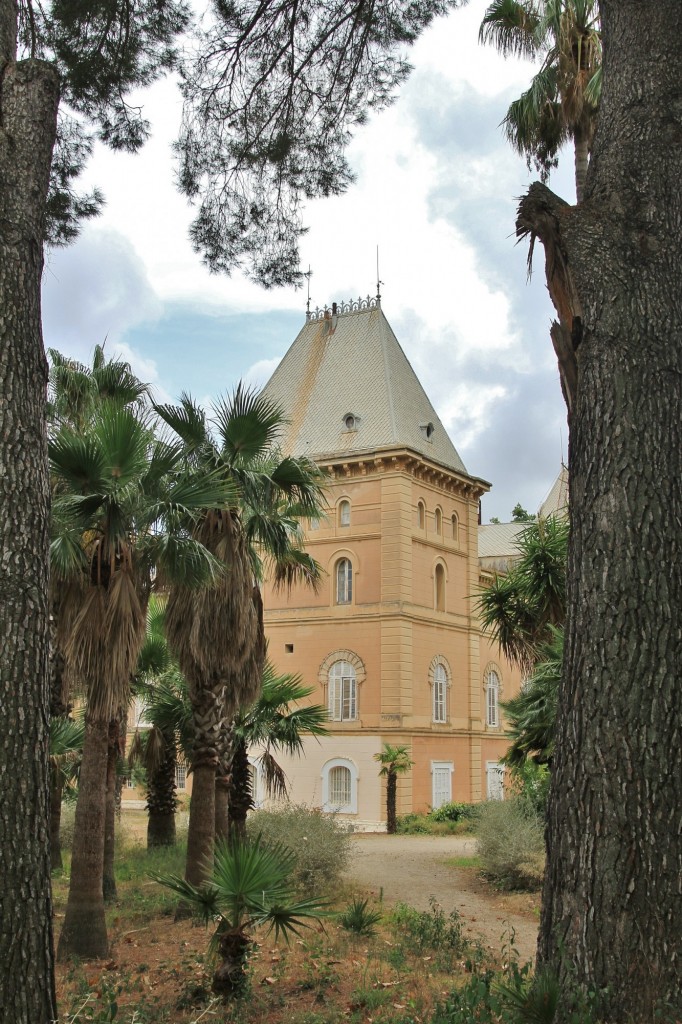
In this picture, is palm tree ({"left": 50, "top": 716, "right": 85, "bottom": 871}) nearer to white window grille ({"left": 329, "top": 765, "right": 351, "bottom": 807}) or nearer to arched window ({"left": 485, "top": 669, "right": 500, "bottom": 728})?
white window grille ({"left": 329, "top": 765, "right": 351, "bottom": 807})

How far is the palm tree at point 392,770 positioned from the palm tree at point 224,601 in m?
16.8

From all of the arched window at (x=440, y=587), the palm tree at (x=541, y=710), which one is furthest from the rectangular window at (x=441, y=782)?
the palm tree at (x=541, y=710)

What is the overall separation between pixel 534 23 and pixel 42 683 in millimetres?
14514

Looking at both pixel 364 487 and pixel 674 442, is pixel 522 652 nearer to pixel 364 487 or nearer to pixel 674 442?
pixel 674 442

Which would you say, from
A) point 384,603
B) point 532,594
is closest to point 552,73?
point 532,594

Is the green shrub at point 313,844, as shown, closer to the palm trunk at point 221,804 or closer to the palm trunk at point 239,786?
the palm trunk at point 239,786

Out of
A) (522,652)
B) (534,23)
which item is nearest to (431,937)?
(522,652)

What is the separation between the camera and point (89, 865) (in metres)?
10.2

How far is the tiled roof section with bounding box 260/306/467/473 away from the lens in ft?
112

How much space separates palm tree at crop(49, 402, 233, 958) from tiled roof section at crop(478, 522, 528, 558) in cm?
4216

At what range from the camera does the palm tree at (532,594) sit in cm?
1543

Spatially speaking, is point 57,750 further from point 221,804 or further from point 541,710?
point 541,710

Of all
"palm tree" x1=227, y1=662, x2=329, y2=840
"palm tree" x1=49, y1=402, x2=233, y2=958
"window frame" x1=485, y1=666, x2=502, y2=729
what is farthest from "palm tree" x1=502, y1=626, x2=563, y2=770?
"window frame" x1=485, y1=666, x2=502, y2=729

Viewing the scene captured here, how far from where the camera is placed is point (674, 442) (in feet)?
17.3
